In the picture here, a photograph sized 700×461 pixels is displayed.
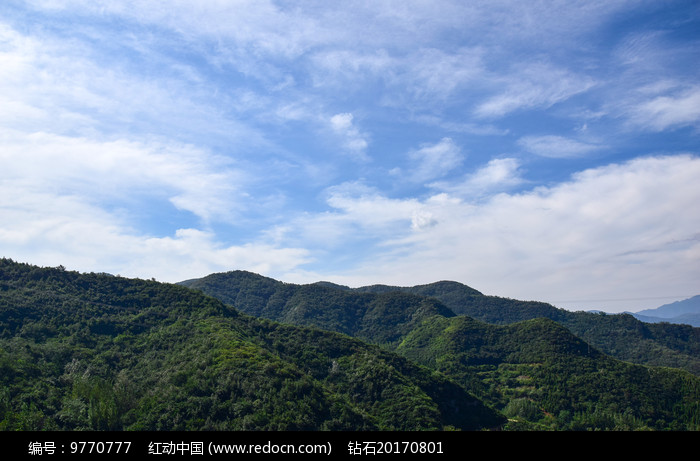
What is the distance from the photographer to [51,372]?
6638 centimetres

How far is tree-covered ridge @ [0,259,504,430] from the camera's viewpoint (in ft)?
191

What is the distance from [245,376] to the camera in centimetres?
6581

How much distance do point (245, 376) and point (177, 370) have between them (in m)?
13.9

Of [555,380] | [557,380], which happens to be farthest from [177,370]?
[555,380]

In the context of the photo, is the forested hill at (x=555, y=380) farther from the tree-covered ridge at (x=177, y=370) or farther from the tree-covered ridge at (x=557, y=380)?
the tree-covered ridge at (x=177, y=370)

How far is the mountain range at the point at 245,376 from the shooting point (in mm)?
59125

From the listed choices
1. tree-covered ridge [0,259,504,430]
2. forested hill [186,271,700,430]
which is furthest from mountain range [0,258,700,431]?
forested hill [186,271,700,430]

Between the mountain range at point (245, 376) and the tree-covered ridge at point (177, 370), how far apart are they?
272 mm

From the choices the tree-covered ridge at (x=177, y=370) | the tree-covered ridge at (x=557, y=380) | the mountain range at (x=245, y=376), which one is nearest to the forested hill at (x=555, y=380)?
the tree-covered ridge at (x=557, y=380)

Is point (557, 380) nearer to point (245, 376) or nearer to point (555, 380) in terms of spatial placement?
point (555, 380)

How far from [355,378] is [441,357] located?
73489 millimetres

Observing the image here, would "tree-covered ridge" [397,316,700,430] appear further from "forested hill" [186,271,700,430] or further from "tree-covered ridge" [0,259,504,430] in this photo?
"tree-covered ridge" [0,259,504,430]
